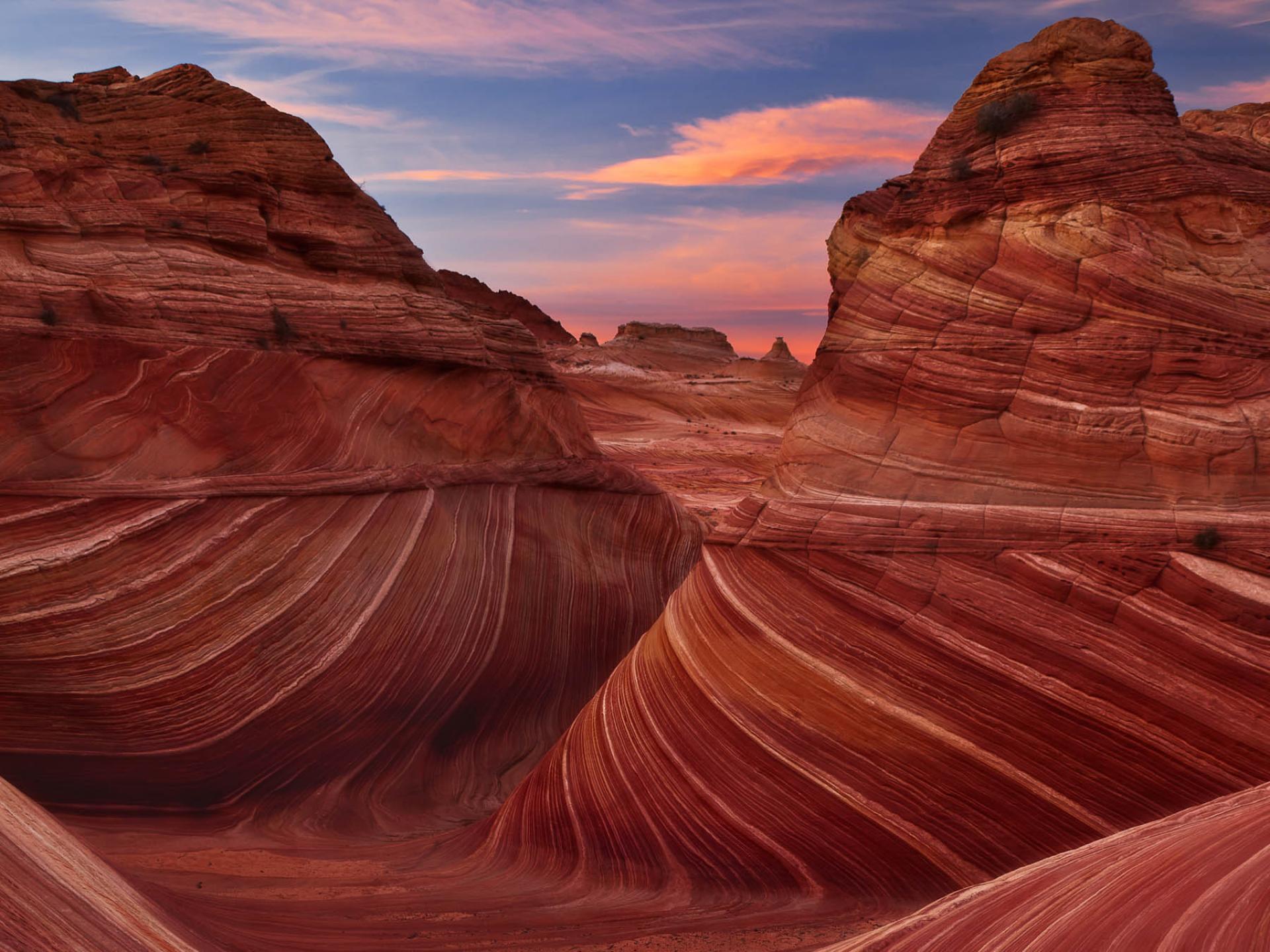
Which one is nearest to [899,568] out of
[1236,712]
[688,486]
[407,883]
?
[1236,712]

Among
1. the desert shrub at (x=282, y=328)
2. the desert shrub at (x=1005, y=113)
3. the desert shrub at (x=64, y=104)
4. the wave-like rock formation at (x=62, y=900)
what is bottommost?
the wave-like rock formation at (x=62, y=900)

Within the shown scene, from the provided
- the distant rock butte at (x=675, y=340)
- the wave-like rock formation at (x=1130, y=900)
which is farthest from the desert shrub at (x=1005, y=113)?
the distant rock butte at (x=675, y=340)

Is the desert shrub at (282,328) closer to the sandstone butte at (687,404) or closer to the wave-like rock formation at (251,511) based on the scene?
the wave-like rock formation at (251,511)

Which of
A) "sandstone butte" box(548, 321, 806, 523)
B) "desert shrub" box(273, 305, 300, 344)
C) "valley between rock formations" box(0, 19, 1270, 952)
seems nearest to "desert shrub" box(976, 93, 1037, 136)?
"valley between rock formations" box(0, 19, 1270, 952)

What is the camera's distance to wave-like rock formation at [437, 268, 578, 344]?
50438mm

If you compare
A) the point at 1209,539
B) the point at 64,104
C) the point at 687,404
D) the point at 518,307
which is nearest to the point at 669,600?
the point at 1209,539

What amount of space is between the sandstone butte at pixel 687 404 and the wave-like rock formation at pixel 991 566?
11999mm

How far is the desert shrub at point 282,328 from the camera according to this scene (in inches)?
420

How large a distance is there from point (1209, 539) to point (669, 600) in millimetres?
4320

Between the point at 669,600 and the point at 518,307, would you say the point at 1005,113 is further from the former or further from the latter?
the point at 518,307

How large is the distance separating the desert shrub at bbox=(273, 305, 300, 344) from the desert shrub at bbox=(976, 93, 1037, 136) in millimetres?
7365

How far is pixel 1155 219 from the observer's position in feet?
22.7

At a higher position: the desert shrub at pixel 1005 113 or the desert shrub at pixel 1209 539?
the desert shrub at pixel 1005 113

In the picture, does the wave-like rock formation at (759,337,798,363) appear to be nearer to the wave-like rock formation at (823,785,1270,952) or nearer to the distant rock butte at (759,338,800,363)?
the distant rock butte at (759,338,800,363)
